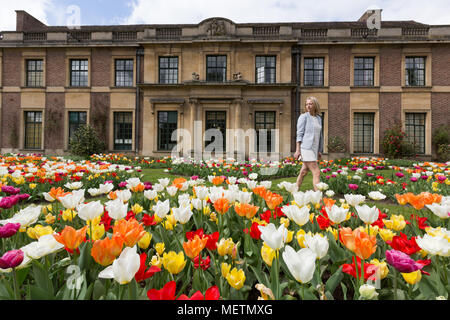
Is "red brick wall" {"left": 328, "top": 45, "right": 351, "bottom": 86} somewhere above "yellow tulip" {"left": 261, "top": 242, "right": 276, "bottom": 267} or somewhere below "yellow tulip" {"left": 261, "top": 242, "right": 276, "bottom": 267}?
above

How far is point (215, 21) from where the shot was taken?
16.6 m

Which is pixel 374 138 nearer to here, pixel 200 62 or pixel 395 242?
pixel 200 62

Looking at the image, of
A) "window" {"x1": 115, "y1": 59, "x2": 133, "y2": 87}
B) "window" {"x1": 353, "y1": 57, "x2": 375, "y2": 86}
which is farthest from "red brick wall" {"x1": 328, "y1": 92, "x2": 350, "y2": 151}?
"window" {"x1": 115, "y1": 59, "x2": 133, "y2": 87}

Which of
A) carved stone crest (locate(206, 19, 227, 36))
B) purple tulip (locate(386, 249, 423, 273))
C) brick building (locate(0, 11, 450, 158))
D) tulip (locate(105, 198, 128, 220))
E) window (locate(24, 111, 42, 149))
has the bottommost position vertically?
purple tulip (locate(386, 249, 423, 273))

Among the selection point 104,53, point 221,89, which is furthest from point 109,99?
point 221,89

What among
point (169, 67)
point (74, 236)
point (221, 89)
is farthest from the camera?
point (169, 67)

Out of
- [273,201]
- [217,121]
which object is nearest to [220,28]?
[217,121]

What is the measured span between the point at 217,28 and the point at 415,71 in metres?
14.2

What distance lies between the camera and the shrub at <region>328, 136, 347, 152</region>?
16.2m

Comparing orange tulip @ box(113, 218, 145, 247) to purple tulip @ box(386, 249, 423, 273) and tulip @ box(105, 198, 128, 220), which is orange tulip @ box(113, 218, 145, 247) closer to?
tulip @ box(105, 198, 128, 220)

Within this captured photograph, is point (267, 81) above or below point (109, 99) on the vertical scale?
above

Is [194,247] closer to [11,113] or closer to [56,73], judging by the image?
[56,73]

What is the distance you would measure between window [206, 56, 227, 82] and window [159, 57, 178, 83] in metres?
2.43
